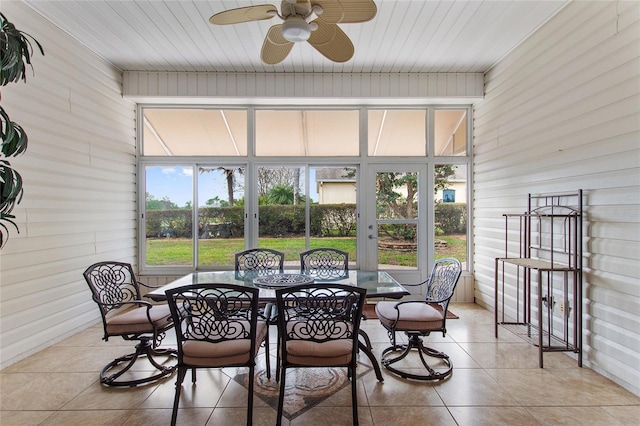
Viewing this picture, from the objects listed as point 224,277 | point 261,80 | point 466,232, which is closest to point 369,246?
point 466,232

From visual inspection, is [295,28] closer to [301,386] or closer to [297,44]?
[297,44]

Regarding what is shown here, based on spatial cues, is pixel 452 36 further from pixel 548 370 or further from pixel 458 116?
pixel 548 370

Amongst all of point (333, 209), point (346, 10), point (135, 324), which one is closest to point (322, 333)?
point (135, 324)

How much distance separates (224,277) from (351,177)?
2.50 metres

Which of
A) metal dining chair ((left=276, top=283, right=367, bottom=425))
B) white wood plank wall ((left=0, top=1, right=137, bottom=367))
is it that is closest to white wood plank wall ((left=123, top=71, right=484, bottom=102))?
white wood plank wall ((left=0, top=1, right=137, bottom=367))

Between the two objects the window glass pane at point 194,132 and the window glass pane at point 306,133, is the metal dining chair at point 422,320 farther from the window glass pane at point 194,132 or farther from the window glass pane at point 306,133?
the window glass pane at point 194,132

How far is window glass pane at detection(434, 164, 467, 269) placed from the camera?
4.82 meters

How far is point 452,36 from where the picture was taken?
3545 millimetres

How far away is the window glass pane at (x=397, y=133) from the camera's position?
479 centimetres

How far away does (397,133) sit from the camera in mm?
4828

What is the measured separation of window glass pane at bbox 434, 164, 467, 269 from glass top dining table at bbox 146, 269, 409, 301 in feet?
6.79

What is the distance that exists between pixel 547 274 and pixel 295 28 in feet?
10.4

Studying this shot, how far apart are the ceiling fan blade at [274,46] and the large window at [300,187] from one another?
198cm

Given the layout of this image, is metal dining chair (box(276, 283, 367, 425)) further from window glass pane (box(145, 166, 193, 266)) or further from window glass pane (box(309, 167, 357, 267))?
window glass pane (box(145, 166, 193, 266))
